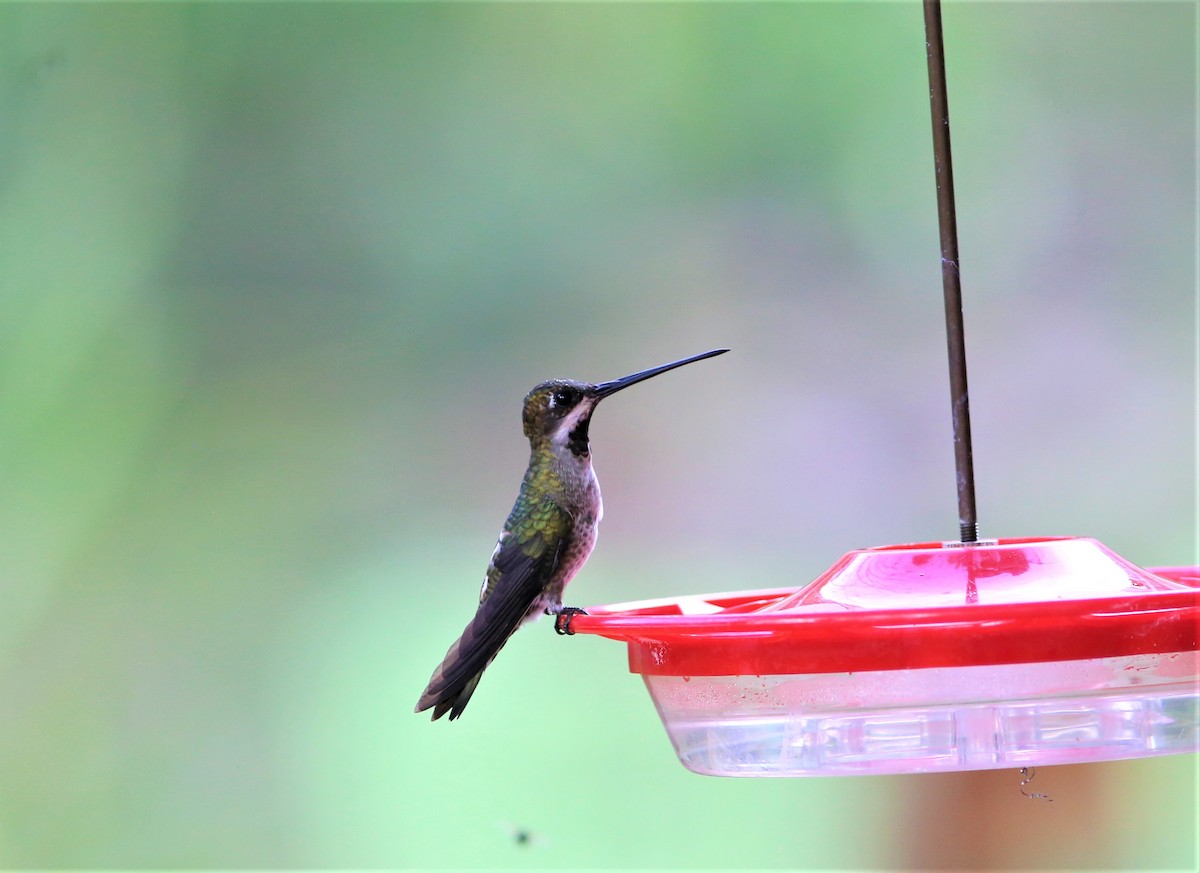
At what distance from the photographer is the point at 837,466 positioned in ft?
13.4

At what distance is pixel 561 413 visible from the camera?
229cm

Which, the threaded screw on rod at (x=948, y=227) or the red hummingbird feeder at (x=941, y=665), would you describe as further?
the threaded screw on rod at (x=948, y=227)

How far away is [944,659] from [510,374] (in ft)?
9.97

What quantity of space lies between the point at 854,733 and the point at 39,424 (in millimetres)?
3113

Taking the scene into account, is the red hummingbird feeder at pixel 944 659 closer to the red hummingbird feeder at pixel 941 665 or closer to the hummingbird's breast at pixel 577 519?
the red hummingbird feeder at pixel 941 665

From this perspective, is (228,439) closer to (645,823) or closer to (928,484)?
(645,823)

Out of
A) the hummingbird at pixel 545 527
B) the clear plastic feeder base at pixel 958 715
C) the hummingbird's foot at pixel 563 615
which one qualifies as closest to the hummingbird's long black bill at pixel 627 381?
the hummingbird at pixel 545 527

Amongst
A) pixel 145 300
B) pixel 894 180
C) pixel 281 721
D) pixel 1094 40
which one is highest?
pixel 1094 40

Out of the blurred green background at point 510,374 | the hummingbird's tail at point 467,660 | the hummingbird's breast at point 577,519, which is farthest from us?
the blurred green background at point 510,374

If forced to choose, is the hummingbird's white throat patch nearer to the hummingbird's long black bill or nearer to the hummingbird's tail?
the hummingbird's long black bill

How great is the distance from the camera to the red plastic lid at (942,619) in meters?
1.20

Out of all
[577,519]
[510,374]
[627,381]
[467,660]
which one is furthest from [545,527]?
[510,374]

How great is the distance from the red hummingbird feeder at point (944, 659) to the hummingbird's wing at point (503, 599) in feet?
1.16

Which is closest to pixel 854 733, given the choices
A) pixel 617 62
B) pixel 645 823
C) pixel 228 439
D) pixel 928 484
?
pixel 645 823
